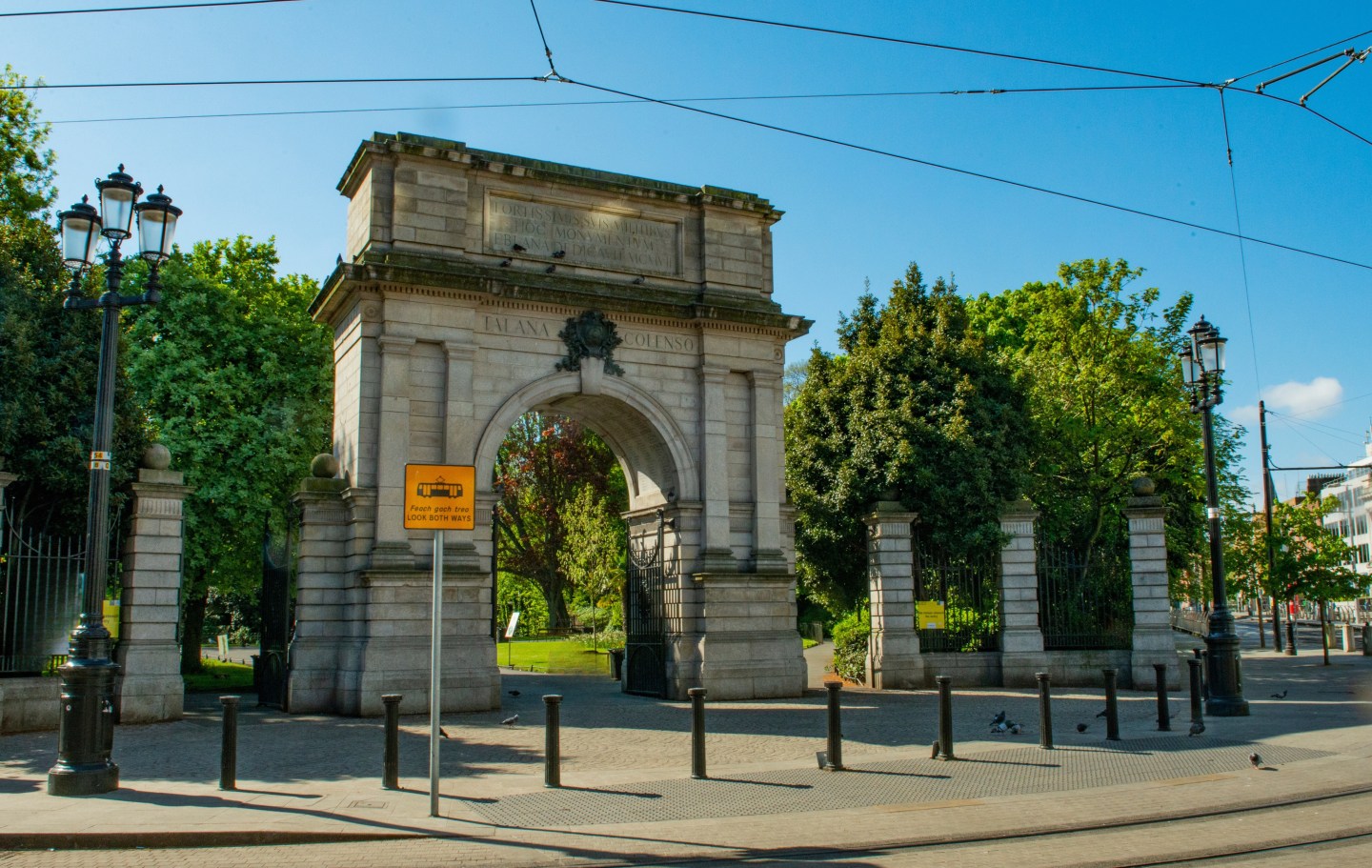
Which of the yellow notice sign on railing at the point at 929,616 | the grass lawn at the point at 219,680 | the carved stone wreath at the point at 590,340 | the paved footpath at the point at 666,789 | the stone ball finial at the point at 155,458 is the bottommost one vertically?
the grass lawn at the point at 219,680

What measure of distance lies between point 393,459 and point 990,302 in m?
26.1

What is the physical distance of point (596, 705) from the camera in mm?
18922

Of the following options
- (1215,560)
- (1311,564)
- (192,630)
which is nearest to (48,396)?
(192,630)

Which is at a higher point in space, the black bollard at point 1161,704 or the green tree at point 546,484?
the green tree at point 546,484

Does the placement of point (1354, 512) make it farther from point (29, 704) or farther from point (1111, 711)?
point (29, 704)

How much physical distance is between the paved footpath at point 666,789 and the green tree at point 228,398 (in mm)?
10215

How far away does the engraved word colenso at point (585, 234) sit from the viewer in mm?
19703

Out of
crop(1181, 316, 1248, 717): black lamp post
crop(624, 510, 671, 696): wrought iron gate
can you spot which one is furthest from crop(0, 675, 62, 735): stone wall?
crop(1181, 316, 1248, 717): black lamp post

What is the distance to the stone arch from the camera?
747 inches

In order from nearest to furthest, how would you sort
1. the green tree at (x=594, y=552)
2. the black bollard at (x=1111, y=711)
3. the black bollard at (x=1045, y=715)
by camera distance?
the black bollard at (x=1045, y=715) → the black bollard at (x=1111, y=711) → the green tree at (x=594, y=552)

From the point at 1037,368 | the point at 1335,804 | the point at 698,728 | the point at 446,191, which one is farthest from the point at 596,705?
the point at 1037,368

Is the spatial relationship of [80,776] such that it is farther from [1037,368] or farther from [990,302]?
[990,302]

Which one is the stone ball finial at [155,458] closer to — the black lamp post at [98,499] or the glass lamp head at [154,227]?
the black lamp post at [98,499]

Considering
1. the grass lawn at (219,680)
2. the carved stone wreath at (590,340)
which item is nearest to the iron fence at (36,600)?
the grass lawn at (219,680)
